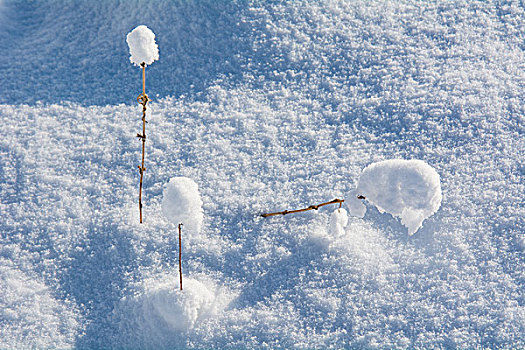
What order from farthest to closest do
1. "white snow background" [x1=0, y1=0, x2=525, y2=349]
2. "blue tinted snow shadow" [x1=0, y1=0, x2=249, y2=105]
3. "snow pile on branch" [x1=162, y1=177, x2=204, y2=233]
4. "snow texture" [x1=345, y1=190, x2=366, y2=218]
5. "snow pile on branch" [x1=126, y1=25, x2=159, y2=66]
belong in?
"blue tinted snow shadow" [x1=0, y1=0, x2=249, y2=105], "snow pile on branch" [x1=126, y1=25, x2=159, y2=66], "snow texture" [x1=345, y1=190, x2=366, y2=218], "white snow background" [x1=0, y1=0, x2=525, y2=349], "snow pile on branch" [x1=162, y1=177, x2=204, y2=233]

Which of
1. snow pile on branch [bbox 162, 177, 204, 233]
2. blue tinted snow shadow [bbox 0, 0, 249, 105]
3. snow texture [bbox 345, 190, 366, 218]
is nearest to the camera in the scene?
snow pile on branch [bbox 162, 177, 204, 233]

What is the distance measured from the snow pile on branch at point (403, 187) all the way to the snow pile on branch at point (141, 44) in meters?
1.19

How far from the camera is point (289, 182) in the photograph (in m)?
2.77

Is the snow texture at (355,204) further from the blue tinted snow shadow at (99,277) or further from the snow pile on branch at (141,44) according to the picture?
the snow pile on branch at (141,44)

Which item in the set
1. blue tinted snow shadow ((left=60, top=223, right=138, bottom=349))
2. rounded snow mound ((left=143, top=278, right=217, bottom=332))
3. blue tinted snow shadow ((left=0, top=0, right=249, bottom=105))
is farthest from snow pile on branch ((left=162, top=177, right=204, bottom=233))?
blue tinted snow shadow ((left=0, top=0, right=249, bottom=105))

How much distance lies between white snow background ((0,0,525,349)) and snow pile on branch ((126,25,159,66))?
1.78 feet

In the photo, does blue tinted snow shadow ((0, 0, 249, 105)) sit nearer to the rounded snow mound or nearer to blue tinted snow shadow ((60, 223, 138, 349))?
blue tinted snow shadow ((60, 223, 138, 349))

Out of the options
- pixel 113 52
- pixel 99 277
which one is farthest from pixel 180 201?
pixel 113 52

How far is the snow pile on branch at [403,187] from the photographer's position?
225 centimetres

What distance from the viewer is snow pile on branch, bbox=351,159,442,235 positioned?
2254mm

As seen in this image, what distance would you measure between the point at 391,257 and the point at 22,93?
2406mm

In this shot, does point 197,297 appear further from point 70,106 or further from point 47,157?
point 70,106

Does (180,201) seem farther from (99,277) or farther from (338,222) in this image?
(338,222)

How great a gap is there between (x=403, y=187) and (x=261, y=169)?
2.71 feet
